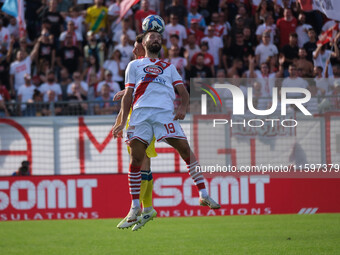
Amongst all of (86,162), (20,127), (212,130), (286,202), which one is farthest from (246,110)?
(20,127)

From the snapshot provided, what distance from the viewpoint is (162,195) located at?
1517 centimetres

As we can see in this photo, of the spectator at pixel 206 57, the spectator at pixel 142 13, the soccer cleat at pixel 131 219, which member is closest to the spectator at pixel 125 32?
the spectator at pixel 142 13

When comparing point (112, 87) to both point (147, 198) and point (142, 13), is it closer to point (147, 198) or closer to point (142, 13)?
point (142, 13)

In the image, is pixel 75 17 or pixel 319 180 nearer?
pixel 319 180

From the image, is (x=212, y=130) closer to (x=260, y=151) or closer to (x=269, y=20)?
(x=260, y=151)

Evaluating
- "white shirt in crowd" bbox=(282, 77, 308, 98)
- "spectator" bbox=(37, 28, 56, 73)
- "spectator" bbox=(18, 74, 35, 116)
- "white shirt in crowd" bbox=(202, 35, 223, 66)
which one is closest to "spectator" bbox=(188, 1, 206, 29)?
"white shirt in crowd" bbox=(202, 35, 223, 66)

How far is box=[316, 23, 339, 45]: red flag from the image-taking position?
16.6 metres

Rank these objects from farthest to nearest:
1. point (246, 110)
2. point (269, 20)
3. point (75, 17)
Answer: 1. point (75, 17)
2. point (269, 20)
3. point (246, 110)

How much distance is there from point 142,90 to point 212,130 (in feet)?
21.7

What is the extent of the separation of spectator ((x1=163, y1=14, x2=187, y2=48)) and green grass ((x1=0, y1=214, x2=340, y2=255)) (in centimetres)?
490

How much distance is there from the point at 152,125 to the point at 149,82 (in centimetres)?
57

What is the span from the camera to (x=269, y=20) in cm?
1795

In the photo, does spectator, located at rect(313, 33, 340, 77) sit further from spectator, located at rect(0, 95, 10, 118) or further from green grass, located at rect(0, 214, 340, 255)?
spectator, located at rect(0, 95, 10, 118)

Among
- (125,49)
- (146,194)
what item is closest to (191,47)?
(125,49)
